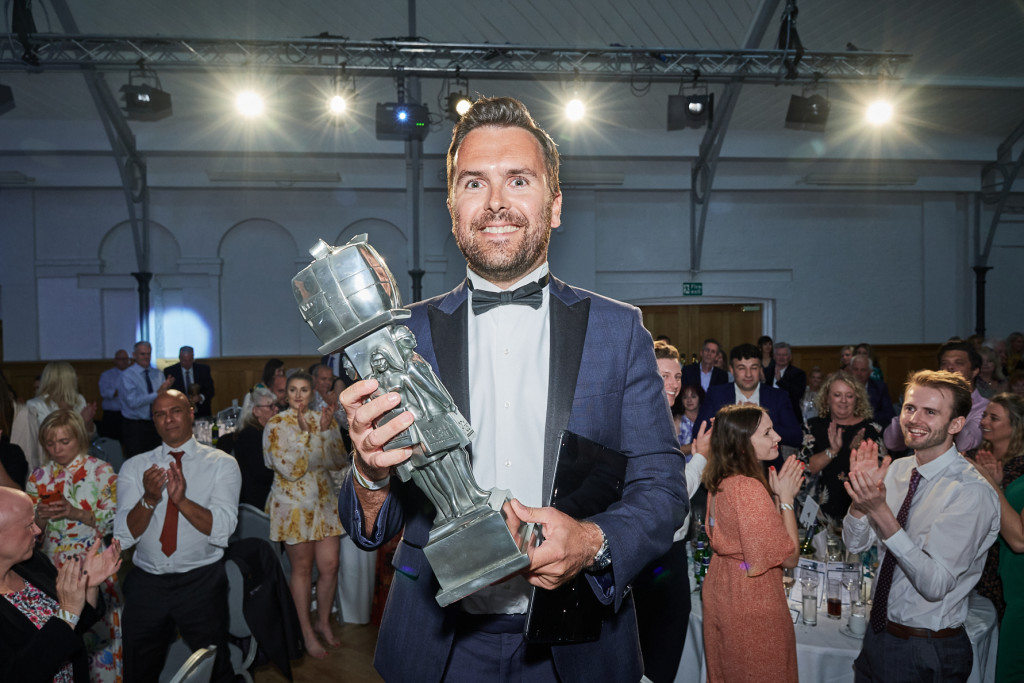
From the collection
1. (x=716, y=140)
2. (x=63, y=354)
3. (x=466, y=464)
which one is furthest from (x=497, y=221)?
(x=63, y=354)

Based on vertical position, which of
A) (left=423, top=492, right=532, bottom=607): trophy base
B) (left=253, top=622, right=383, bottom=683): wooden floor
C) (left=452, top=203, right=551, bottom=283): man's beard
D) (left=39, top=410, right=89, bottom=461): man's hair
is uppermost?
(left=452, top=203, right=551, bottom=283): man's beard

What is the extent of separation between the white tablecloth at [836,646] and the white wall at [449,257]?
30.7ft

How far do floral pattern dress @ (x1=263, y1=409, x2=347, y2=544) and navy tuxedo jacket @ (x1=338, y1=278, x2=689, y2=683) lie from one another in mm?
3636

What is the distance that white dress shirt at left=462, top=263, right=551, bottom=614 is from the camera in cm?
129

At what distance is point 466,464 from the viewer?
1032 millimetres

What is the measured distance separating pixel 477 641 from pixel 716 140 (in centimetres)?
1140

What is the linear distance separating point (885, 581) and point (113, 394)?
973 cm

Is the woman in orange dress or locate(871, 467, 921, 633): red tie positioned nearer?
locate(871, 467, 921, 633): red tie

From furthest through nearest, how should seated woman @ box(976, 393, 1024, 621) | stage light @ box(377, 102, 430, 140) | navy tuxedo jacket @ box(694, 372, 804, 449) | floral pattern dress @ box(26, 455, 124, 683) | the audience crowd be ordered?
1. stage light @ box(377, 102, 430, 140)
2. navy tuxedo jacket @ box(694, 372, 804, 449)
3. floral pattern dress @ box(26, 455, 124, 683)
4. seated woman @ box(976, 393, 1024, 621)
5. the audience crowd

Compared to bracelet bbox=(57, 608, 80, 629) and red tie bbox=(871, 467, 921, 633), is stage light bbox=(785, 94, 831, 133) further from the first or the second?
bracelet bbox=(57, 608, 80, 629)

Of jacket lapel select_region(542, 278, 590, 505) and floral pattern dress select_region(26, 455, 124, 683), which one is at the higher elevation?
jacket lapel select_region(542, 278, 590, 505)

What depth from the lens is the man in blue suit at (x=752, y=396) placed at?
529cm

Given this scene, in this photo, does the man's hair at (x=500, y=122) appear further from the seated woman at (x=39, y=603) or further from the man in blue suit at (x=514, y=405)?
the seated woman at (x=39, y=603)

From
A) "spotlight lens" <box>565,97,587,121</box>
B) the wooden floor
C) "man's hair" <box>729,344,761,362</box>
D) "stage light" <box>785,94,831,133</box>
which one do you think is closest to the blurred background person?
the wooden floor
